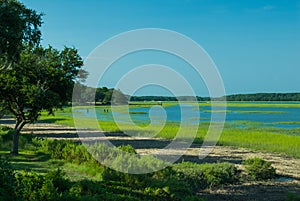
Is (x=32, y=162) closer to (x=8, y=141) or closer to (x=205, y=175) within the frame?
(x=8, y=141)

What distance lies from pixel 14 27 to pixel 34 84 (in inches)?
379

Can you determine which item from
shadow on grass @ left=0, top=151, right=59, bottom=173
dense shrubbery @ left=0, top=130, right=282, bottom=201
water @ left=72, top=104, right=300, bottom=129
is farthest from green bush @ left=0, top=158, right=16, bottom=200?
water @ left=72, top=104, right=300, bottom=129

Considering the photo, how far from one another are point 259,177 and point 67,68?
1454 centimetres

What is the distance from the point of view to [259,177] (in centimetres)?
1853

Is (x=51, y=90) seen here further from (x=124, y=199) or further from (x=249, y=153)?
(x=249, y=153)

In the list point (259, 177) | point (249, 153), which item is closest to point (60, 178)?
point (259, 177)

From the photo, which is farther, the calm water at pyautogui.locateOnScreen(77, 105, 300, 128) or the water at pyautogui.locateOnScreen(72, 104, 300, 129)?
the calm water at pyautogui.locateOnScreen(77, 105, 300, 128)

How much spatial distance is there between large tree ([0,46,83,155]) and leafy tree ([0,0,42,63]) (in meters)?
6.51

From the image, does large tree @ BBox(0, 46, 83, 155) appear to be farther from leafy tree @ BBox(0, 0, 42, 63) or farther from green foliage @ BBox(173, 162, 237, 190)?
green foliage @ BBox(173, 162, 237, 190)

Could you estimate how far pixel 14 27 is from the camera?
13328 millimetres

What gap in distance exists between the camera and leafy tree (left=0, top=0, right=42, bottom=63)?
13168 millimetres

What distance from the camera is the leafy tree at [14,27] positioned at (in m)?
13.2

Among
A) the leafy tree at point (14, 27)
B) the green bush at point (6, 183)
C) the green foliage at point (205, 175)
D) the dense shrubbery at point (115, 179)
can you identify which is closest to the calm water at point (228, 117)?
the green foliage at point (205, 175)

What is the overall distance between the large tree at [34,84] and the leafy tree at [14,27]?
6513 mm
